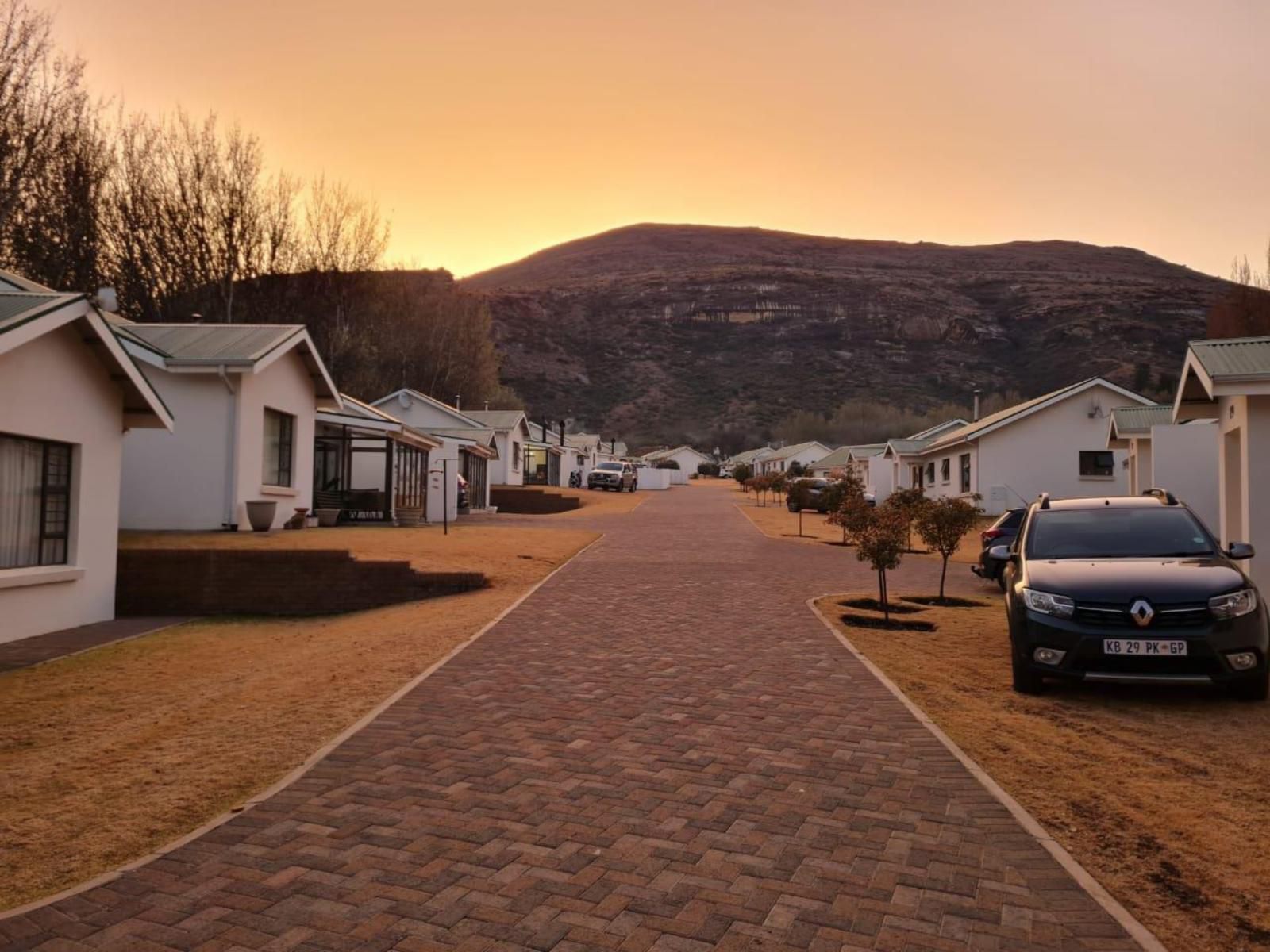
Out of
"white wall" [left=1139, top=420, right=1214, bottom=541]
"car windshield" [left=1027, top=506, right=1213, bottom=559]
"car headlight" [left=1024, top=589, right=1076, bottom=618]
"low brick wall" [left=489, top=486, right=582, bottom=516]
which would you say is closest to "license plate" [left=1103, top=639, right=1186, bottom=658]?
"car headlight" [left=1024, top=589, right=1076, bottom=618]

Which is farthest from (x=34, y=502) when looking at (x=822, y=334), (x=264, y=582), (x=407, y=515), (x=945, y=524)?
(x=822, y=334)

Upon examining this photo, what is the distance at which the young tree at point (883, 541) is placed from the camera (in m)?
12.3

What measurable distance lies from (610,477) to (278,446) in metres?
39.3

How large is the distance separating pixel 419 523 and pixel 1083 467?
968 inches

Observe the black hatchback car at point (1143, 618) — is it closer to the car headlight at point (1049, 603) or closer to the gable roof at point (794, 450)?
the car headlight at point (1049, 603)

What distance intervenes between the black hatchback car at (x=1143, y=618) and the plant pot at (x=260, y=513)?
14.8m

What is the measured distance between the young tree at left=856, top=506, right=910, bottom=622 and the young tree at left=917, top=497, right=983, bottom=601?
1551 millimetres

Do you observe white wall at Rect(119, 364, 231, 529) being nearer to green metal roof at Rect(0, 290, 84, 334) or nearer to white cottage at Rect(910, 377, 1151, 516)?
green metal roof at Rect(0, 290, 84, 334)

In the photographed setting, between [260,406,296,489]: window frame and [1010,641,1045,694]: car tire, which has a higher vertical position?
[260,406,296,489]: window frame

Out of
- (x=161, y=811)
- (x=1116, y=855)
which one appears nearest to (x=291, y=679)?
(x=161, y=811)

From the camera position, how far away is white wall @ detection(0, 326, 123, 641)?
33.3 ft

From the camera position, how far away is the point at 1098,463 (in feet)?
113

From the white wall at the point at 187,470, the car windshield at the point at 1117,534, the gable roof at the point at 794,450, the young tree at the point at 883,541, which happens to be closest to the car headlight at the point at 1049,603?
the car windshield at the point at 1117,534

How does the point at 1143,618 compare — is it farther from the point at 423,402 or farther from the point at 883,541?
the point at 423,402
